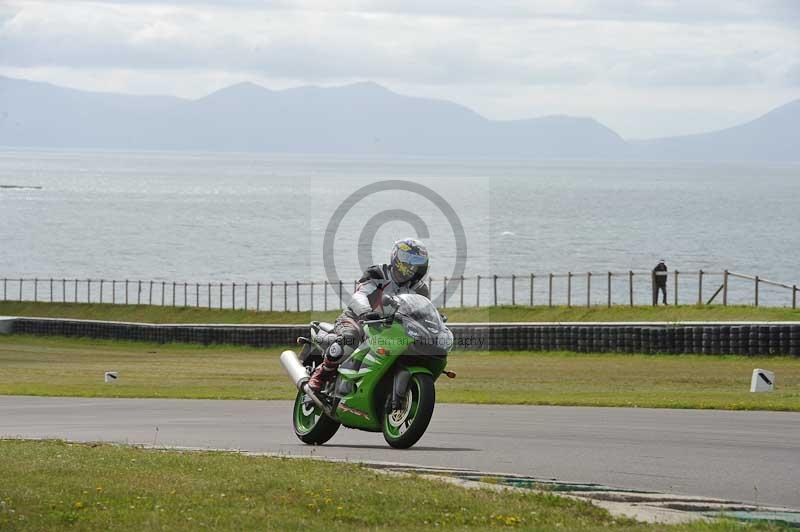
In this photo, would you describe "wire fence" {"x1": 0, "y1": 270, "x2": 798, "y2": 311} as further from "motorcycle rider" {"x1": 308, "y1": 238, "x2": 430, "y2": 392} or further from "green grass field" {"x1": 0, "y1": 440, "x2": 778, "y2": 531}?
"green grass field" {"x1": 0, "y1": 440, "x2": 778, "y2": 531}

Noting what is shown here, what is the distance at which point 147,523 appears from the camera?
8484 mm

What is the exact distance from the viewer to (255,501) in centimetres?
941

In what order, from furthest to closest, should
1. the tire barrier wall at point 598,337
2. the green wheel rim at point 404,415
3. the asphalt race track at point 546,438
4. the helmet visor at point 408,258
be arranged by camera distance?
the tire barrier wall at point 598,337 < the helmet visor at point 408,258 < the green wheel rim at point 404,415 < the asphalt race track at point 546,438

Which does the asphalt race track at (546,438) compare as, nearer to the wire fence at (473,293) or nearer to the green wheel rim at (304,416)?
the green wheel rim at (304,416)

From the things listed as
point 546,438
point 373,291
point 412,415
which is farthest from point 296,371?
point 546,438

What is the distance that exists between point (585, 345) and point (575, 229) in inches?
5207

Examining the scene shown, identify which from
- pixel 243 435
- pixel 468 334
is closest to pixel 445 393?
pixel 243 435

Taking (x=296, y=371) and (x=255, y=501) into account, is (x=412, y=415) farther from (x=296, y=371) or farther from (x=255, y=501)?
(x=255, y=501)

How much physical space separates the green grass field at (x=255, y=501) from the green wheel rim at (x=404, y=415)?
5.25 feet

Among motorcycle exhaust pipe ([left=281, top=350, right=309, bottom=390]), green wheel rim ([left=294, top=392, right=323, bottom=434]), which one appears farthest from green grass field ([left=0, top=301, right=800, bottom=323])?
green wheel rim ([left=294, top=392, right=323, bottom=434])

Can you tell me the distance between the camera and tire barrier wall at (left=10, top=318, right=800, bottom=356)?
35.8 metres

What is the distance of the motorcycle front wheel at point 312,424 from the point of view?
14383mm

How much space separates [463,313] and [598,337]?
619 inches

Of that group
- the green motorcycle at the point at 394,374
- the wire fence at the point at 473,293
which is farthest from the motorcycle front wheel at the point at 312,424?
the wire fence at the point at 473,293
